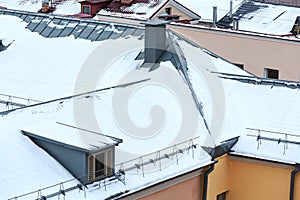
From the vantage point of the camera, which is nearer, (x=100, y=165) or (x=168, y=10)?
(x=100, y=165)

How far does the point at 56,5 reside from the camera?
54.5 metres

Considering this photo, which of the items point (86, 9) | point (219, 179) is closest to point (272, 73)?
point (86, 9)

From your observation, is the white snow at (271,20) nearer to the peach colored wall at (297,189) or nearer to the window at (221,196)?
the window at (221,196)

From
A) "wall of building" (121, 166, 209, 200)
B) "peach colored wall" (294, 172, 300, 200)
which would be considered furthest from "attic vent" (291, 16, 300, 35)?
"wall of building" (121, 166, 209, 200)

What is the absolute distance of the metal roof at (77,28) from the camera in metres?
31.5

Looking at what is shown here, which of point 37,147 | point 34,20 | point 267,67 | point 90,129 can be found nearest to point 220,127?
point 90,129

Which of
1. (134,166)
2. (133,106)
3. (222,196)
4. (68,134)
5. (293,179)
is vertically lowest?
(222,196)

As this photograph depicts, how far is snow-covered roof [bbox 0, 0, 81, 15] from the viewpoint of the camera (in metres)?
53.5

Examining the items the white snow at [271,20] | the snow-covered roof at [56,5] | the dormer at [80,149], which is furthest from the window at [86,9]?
the dormer at [80,149]

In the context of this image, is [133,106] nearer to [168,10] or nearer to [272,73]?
[272,73]

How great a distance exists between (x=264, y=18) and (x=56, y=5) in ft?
48.8

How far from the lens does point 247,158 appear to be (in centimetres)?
2542

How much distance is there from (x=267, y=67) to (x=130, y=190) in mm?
22886

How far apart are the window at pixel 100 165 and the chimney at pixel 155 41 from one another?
289 inches
